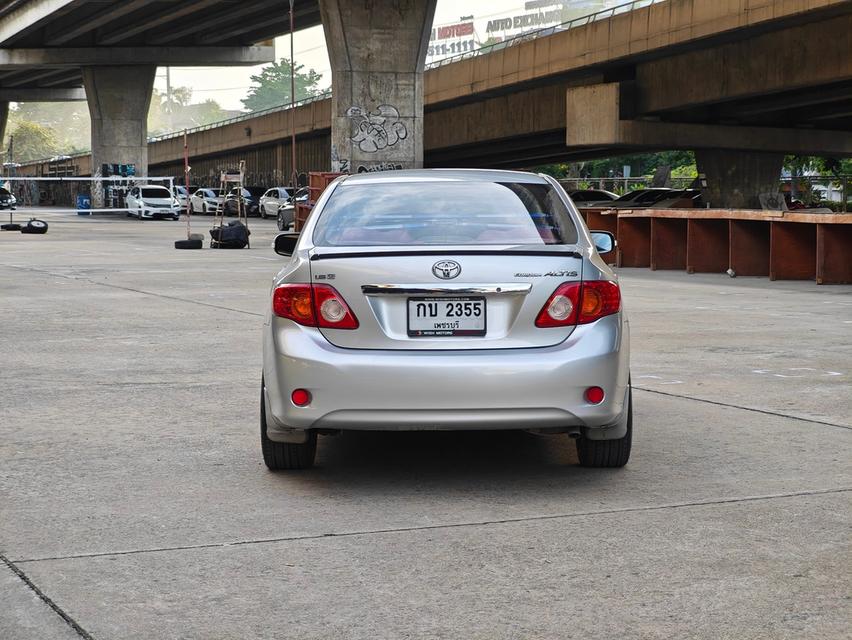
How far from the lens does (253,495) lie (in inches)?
241

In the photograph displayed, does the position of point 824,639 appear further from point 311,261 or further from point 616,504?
point 311,261

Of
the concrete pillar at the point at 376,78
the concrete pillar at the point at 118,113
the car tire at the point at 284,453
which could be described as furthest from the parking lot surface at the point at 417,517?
the concrete pillar at the point at 118,113

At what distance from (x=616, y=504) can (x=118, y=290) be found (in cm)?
1360

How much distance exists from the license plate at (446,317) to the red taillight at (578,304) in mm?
273

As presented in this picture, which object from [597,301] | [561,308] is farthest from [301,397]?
[597,301]

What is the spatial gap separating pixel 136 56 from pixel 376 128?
4016cm

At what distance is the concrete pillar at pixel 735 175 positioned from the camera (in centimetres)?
4697

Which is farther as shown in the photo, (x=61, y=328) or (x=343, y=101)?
(x=343, y=101)

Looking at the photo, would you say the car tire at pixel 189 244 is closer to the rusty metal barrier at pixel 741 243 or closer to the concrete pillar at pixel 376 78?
the concrete pillar at pixel 376 78

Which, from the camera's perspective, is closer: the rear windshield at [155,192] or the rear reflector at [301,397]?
the rear reflector at [301,397]

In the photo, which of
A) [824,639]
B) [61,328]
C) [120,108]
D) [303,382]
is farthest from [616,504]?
[120,108]

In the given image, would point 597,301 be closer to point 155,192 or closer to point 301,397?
point 301,397

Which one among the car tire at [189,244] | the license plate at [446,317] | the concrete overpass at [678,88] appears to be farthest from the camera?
the concrete overpass at [678,88]

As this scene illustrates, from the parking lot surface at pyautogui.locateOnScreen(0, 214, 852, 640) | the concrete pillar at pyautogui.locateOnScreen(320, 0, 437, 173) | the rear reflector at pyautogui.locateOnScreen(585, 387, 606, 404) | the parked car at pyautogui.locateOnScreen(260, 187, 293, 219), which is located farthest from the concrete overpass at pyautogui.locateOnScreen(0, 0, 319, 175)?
the rear reflector at pyautogui.locateOnScreen(585, 387, 606, 404)
